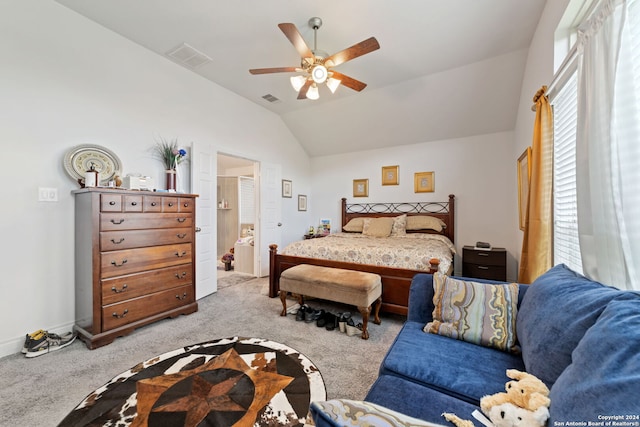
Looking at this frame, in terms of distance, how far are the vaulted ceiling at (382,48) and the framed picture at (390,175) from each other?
24.0 inches

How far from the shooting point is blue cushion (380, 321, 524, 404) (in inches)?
42.1

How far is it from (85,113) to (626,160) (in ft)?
13.6

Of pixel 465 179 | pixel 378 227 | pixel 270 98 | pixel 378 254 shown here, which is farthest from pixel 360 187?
pixel 378 254

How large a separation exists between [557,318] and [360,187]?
453 cm

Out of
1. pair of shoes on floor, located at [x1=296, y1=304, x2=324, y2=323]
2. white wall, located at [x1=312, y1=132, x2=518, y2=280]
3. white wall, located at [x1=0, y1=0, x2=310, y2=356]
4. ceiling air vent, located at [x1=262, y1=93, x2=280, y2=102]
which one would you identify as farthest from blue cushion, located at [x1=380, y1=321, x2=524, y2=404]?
ceiling air vent, located at [x1=262, y1=93, x2=280, y2=102]

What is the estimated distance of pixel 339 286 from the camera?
253 centimetres

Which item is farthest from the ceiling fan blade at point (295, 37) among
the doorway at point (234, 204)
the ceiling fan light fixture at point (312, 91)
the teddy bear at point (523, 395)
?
the doorway at point (234, 204)

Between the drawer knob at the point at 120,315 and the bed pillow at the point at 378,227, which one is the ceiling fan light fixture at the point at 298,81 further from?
the drawer knob at the point at 120,315

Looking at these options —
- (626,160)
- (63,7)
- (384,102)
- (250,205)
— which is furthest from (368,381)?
(250,205)

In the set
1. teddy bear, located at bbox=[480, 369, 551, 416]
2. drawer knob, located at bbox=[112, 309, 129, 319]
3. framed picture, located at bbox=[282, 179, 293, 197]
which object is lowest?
drawer knob, located at bbox=[112, 309, 129, 319]

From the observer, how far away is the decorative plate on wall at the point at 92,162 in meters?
2.41

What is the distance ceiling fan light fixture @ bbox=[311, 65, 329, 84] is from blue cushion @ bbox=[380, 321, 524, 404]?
244 cm

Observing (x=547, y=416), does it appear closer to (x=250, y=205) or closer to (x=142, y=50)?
(x=142, y=50)

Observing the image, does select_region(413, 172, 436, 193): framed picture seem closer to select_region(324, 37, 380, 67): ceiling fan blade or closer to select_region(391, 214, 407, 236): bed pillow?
select_region(391, 214, 407, 236): bed pillow
